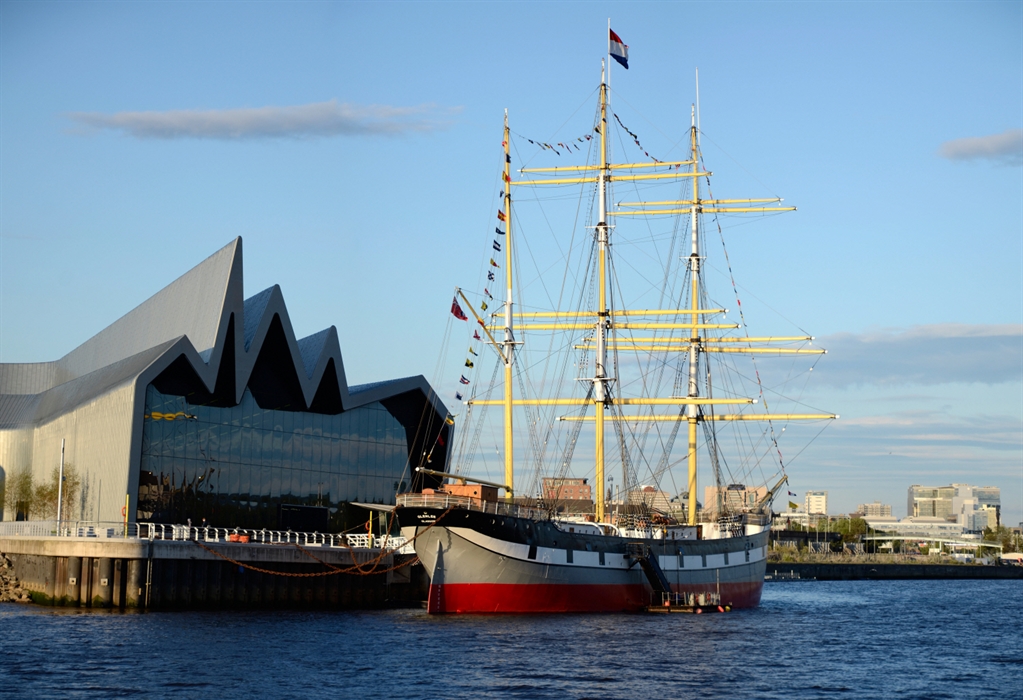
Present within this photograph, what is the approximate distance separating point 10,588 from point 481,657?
31.9 meters

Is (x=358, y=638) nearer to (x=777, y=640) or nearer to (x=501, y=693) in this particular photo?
(x=501, y=693)

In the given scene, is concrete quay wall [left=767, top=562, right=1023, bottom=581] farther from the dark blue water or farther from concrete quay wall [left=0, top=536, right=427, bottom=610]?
concrete quay wall [left=0, top=536, right=427, bottom=610]

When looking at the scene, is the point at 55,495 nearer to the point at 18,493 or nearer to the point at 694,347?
the point at 18,493

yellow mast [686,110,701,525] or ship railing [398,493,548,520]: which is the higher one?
yellow mast [686,110,701,525]

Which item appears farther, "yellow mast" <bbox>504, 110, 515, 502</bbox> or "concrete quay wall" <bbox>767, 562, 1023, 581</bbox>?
"concrete quay wall" <bbox>767, 562, 1023, 581</bbox>

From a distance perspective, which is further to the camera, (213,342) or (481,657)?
(213,342)

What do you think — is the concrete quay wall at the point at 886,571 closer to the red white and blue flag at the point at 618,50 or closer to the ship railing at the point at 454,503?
the red white and blue flag at the point at 618,50

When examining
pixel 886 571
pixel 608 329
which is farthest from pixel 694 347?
pixel 886 571

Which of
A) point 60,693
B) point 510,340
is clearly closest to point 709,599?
point 510,340

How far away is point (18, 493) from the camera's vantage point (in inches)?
3204

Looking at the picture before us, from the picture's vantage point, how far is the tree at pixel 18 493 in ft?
263

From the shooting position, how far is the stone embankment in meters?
59.2

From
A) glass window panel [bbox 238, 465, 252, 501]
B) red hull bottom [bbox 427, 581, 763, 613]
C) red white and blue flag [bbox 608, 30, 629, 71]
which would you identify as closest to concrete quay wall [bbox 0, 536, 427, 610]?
red hull bottom [bbox 427, 581, 763, 613]

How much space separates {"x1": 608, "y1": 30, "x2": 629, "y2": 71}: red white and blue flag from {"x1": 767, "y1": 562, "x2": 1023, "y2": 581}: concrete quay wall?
9506 cm
